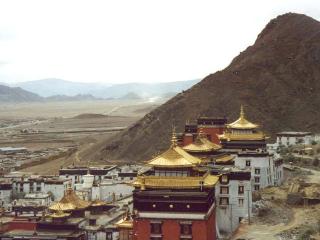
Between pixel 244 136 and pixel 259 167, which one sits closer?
pixel 259 167

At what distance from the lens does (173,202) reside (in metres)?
35.1

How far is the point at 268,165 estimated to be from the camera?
53.3 m

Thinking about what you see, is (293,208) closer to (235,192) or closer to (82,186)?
(235,192)

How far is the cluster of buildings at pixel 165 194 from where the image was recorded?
116 ft

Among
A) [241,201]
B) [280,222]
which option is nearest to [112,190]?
[241,201]

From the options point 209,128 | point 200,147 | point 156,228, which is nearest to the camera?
point 156,228

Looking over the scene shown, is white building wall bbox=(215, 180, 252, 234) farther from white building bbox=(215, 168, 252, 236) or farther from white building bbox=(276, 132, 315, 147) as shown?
white building bbox=(276, 132, 315, 147)

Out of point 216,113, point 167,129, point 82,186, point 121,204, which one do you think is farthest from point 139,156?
point 121,204

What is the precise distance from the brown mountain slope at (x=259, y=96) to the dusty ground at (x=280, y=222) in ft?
157

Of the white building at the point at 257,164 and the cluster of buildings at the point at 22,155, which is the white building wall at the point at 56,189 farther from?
the cluster of buildings at the point at 22,155

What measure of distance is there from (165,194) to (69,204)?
1336cm

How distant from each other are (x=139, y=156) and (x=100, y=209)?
47244 millimetres

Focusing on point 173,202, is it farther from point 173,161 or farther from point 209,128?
point 209,128


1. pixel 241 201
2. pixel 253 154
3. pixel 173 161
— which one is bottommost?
pixel 241 201
